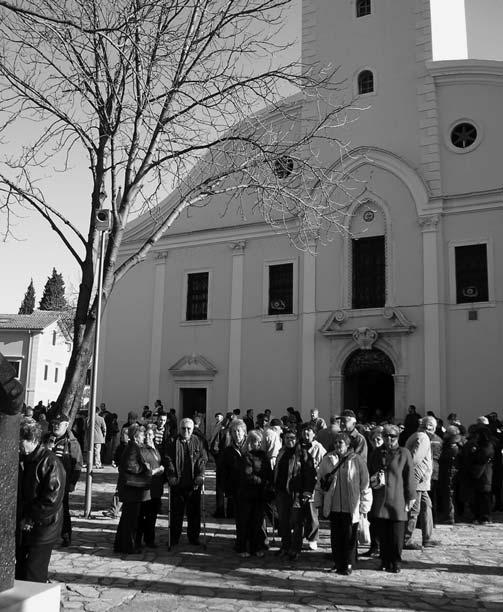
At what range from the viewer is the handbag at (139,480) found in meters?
8.30

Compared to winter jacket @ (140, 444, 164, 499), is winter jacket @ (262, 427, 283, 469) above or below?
above

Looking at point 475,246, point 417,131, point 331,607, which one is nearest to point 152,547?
point 331,607

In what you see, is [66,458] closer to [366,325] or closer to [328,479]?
[328,479]

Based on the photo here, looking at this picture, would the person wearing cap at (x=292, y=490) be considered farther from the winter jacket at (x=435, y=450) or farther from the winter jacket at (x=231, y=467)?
the winter jacket at (x=435, y=450)

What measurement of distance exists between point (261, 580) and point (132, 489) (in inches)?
85.8

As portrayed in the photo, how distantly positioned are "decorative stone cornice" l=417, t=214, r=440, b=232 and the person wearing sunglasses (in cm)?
1243

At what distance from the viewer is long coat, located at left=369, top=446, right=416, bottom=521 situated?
24.6ft

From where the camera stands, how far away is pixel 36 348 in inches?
1752

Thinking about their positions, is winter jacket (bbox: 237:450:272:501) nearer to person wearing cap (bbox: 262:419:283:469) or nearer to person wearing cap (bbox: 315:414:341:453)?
person wearing cap (bbox: 262:419:283:469)

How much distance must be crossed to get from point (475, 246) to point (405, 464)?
496 inches

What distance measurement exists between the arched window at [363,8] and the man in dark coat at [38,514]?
20.5 meters

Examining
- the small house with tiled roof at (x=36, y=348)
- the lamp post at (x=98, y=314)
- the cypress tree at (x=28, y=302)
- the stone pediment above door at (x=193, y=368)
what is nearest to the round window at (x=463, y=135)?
the stone pediment above door at (x=193, y=368)

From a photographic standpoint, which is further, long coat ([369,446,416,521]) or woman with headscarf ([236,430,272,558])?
woman with headscarf ([236,430,272,558])

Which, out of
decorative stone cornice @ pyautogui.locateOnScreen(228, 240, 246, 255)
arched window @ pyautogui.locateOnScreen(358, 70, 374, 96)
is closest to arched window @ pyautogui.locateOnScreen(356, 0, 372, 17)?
arched window @ pyautogui.locateOnScreen(358, 70, 374, 96)
